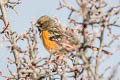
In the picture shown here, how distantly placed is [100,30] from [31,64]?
5.82 feet

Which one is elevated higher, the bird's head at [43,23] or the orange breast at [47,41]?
the bird's head at [43,23]

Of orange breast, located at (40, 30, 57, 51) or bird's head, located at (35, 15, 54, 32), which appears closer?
orange breast, located at (40, 30, 57, 51)

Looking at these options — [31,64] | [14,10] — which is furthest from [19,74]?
[14,10]

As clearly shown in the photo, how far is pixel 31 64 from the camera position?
4918 mm

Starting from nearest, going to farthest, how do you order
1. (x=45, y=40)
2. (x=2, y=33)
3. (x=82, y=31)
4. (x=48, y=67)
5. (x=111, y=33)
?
(x=82, y=31), (x=111, y=33), (x=48, y=67), (x=2, y=33), (x=45, y=40)

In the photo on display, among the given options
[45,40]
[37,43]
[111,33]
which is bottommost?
[45,40]

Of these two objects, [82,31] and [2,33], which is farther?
[2,33]

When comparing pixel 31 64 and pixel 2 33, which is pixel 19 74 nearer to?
pixel 31 64

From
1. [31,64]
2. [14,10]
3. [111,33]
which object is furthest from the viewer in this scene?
[14,10]

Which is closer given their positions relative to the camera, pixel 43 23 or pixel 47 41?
pixel 47 41

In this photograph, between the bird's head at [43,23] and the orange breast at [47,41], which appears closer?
the orange breast at [47,41]

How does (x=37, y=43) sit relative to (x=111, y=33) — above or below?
below

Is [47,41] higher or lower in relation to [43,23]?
lower

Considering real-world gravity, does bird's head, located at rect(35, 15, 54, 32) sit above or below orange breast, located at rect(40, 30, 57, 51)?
above
